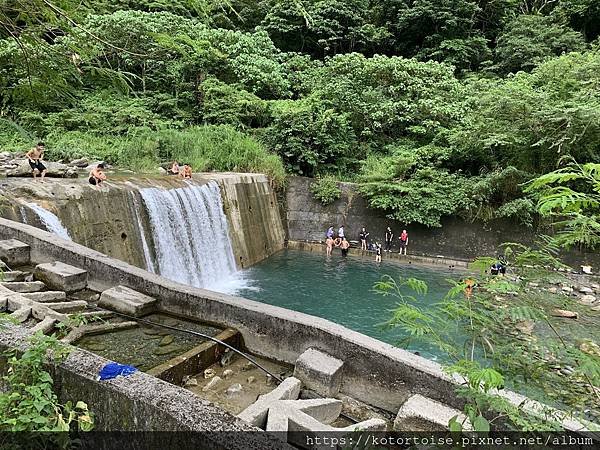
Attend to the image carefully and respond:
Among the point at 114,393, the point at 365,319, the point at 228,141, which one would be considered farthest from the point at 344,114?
the point at 114,393

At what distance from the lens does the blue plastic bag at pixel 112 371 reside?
98.3 inches

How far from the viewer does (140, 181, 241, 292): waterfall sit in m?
9.36

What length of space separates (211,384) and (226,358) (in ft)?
1.40

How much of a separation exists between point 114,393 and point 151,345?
5.60 ft

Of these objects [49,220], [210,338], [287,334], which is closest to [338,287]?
[49,220]

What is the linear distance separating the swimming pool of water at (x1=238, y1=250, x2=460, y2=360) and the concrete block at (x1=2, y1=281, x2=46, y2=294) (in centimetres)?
548

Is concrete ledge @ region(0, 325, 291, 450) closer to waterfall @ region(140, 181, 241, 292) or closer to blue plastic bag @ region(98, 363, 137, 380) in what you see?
blue plastic bag @ region(98, 363, 137, 380)

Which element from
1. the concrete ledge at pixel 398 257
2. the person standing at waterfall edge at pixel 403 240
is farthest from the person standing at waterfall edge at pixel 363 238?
the person standing at waterfall edge at pixel 403 240

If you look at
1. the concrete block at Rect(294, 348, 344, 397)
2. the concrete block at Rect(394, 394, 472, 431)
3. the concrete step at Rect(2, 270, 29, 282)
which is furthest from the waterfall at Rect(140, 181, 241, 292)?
the concrete block at Rect(394, 394, 472, 431)

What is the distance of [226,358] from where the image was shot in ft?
13.3

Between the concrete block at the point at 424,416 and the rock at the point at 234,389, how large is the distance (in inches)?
53.1

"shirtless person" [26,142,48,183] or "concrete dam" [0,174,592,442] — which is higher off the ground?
"shirtless person" [26,142,48,183]

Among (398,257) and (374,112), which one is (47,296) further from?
(374,112)

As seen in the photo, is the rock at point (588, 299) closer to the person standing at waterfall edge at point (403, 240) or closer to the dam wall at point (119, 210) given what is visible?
the person standing at waterfall edge at point (403, 240)
